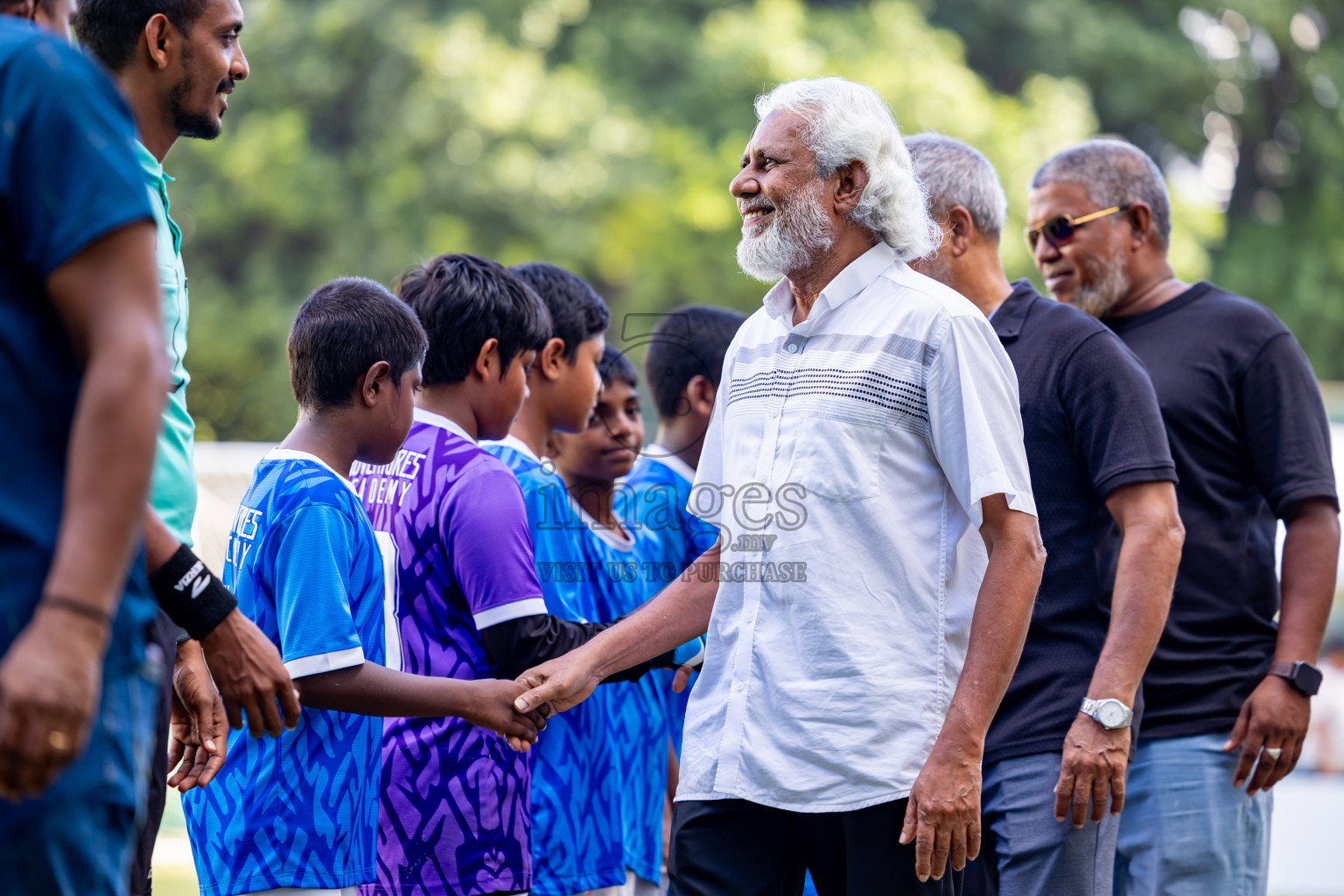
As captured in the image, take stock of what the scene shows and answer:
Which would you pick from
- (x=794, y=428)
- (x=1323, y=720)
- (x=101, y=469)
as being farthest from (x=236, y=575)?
(x=1323, y=720)

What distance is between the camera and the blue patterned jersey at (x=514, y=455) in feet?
12.4

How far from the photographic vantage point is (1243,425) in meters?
3.87

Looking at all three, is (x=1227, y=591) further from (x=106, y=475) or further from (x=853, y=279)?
(x=106, y=475)

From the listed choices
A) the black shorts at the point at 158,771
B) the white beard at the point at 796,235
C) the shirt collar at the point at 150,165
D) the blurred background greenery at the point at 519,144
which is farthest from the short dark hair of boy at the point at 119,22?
the blurred background greenery at the point at 519,144

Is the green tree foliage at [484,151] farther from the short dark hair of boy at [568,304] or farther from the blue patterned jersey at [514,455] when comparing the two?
the blue patterned jersey at [514,455]

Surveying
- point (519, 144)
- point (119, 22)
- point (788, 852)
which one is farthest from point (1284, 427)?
point (519, 144)

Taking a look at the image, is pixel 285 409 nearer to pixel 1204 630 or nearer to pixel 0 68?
pixel 1204 630

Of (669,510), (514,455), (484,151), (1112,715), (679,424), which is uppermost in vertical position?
(484,151)

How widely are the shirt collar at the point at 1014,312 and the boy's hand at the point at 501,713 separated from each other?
61.5 inches

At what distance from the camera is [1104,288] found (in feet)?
13.4

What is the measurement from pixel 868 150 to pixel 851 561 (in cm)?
95

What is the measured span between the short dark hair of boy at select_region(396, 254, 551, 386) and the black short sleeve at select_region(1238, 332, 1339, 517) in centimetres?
204

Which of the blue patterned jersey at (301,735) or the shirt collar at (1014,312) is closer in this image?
the blue patterned jersey at (301,735)

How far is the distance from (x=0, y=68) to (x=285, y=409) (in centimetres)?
1501
